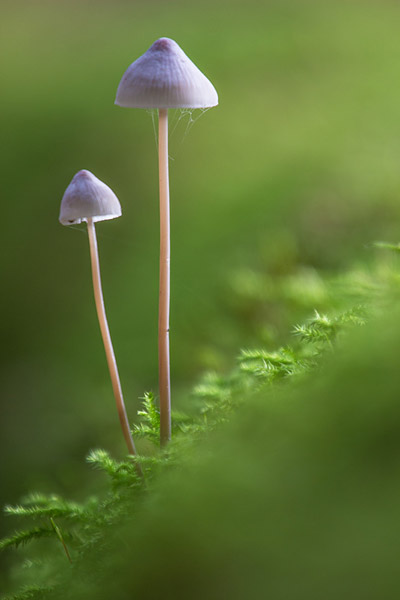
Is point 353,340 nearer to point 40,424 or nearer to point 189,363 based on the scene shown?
point 189,363

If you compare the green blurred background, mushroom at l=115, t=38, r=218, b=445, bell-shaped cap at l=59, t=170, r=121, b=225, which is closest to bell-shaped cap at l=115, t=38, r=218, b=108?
mushroom at l=115, t=38, r=218, b=445

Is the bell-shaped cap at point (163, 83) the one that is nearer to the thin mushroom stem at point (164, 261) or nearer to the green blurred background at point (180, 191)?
the thin mushroom stem at point (164, 261)

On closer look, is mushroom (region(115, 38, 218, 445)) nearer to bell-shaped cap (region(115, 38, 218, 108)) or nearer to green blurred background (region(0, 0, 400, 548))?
bell-shaped cap (region(115, 38, 218, 108))

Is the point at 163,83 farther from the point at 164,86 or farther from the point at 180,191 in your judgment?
the point at 180,191

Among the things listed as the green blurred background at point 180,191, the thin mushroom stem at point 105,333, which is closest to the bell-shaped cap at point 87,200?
the thin mushroom stem at point 105,333

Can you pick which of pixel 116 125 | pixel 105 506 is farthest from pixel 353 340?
pixel 116 125
